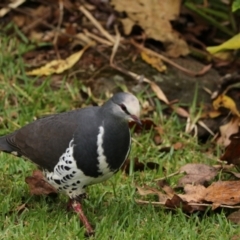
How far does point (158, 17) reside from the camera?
706 centimetres

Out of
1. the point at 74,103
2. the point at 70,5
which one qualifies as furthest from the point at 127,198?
the point at 70,5

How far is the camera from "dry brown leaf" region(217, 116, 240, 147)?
20.2 ft

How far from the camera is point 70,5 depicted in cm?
754

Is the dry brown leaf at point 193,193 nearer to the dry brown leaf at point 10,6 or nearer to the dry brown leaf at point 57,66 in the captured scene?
the dry brown leaf at point 57,66

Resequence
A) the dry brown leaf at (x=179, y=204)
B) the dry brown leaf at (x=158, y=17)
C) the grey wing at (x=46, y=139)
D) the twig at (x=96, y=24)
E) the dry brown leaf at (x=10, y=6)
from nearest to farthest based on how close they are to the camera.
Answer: the grey wing at (x=46, y=139), the dry brown leaf at (x=179, y=204), the dry brown leaf at (x=158, y=17), the twig at (x=96, y=24), the dry brown leaf at (x=10, y=6)

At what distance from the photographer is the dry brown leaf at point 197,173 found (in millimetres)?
5277

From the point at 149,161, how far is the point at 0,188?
3.63 feet

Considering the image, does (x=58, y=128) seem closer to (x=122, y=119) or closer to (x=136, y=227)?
(x=122, y=119)

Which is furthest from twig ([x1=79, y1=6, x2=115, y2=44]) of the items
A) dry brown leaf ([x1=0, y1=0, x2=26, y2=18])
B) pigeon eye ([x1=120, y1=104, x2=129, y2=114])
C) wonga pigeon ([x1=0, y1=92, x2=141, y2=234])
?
pigeon eye ([x1=120, y1=104, x2=129, y2=114])

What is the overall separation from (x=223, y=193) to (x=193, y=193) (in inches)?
7.3

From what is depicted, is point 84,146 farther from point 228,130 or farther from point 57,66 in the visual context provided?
point 57,66

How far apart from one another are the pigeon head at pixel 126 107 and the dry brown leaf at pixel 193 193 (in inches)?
28.6

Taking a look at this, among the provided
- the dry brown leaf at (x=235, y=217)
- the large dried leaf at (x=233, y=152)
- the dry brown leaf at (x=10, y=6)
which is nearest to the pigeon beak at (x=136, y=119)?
the dry brown leaf at (x=235, y=217)

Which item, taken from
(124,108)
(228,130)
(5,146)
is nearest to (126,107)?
(124,108)
